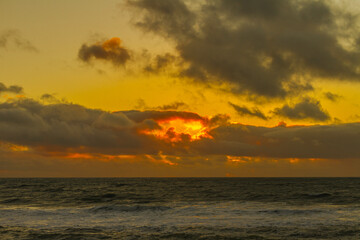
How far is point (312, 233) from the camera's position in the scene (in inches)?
1104

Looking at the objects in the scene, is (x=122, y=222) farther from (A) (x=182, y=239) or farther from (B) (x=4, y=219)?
(B) (x=4, y=219)

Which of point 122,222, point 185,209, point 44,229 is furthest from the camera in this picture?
point 185,209

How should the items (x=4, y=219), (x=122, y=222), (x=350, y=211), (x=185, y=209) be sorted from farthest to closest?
(x=185, y=209) < (x=350, y=211) < (x=4, y=219) < (x=122, y=222)

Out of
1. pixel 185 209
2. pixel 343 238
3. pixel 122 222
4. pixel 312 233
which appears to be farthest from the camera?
pixel 185 209

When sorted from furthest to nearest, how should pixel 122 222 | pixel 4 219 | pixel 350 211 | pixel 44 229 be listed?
pixel 350 211, pixel 4 219, pixel 122 222, pixel 44 229

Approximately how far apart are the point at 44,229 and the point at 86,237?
251 inches

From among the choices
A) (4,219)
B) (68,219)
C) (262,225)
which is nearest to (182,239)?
(262,225)

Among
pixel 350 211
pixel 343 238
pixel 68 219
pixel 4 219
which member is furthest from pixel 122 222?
pixel 350 211

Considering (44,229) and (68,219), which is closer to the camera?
(44,229)

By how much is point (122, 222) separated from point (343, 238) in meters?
20.1

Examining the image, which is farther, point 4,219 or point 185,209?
point 185,209

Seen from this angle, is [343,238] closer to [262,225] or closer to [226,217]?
[262,225]

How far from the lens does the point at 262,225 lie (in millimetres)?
32094

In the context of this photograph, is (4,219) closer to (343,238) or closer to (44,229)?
(44,229)
